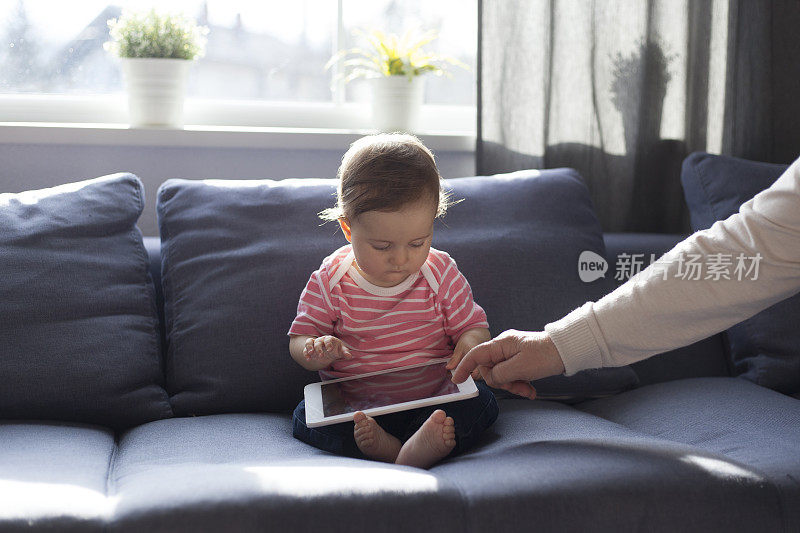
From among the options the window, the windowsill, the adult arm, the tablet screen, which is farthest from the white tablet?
the window

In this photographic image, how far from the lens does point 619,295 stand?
1360 millimetres

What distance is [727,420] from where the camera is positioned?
148 cm

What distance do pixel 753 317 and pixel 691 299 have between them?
0.58 meters

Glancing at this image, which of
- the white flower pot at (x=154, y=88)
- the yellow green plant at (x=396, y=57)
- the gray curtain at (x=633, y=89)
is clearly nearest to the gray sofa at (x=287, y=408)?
the gray curtain at (x=633, y=89)

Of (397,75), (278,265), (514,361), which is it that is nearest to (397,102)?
(397,75)

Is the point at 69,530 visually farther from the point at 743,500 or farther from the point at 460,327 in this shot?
the point at 743,500

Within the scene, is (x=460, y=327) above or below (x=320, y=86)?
below

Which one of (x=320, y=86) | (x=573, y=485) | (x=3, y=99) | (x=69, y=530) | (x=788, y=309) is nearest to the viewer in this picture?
(x=69, y=530)

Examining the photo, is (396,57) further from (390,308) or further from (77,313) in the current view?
(77,313)

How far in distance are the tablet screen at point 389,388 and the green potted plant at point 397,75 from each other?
1016 millimetres

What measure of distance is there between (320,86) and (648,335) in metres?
1.45

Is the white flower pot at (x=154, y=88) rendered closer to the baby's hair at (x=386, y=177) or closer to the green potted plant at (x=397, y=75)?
the green potted plant at (x=397, y=75)

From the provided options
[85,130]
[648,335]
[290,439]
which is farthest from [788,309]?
[85,130]

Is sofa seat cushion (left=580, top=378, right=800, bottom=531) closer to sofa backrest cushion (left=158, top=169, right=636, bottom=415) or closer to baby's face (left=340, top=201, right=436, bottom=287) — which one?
sofa backrest cushion (left=158, top=169, right=636, bottom=415)
